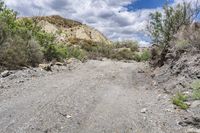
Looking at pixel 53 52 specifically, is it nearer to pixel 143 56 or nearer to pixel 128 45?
pixel 143 56

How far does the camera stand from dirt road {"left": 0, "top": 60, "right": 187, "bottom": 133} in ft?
25.2

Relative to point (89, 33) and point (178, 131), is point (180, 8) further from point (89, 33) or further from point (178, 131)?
point (89, 33)

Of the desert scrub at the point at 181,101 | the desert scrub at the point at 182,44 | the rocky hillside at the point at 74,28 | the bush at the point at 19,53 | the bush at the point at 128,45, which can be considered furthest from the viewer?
the rocky hillside at the point at 74,28

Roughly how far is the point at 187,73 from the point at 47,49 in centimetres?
1254

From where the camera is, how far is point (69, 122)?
7.92m

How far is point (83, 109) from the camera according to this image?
9086 millimetres

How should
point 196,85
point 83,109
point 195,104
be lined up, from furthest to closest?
point 196,85 → point 195,104 → point 83,109

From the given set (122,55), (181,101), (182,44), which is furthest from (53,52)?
(122,55)

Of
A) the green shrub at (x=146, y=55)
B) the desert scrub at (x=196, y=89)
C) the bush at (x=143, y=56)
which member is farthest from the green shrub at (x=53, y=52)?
the desert scrub at (x=196, y=89)

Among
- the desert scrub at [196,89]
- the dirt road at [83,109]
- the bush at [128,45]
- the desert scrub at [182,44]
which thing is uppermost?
the desert scrub at [182,44]

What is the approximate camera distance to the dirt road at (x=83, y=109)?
25.2 ft

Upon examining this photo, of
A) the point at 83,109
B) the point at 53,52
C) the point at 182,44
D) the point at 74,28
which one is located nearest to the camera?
the point at 83,109

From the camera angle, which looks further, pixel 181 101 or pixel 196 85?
pixel 196 85

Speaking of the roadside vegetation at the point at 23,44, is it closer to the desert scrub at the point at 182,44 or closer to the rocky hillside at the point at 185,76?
the rocky hillside at the point at 185,76
